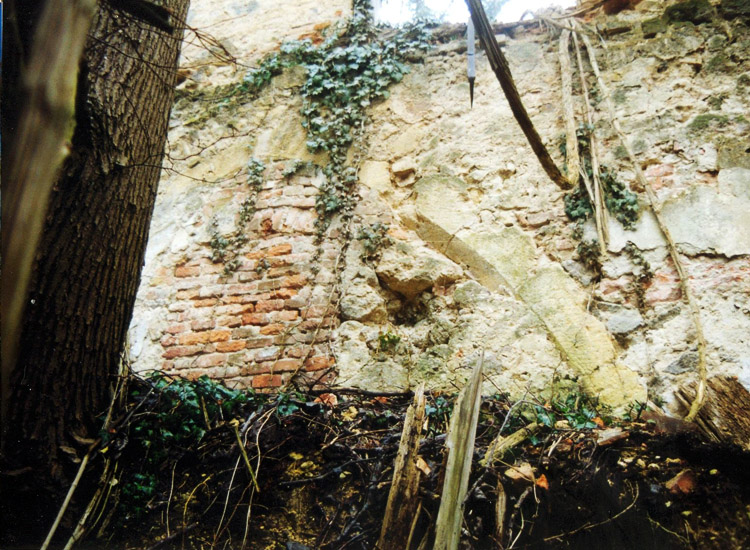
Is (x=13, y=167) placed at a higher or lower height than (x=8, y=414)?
higher

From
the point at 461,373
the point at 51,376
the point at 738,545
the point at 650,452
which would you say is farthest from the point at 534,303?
the point at 51,376

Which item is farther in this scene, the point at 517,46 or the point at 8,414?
the point at 517,46

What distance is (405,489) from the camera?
1628mm

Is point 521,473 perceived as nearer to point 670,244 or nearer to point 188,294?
point 670,244

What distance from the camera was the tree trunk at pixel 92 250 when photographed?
5.01 ft

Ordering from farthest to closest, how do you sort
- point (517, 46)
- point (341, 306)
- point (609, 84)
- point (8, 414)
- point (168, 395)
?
point (517, 46), point (609, 84), point (341, 306), point (168, 395), point (8, 414)

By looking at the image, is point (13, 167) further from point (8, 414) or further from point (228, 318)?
point (228, 318)

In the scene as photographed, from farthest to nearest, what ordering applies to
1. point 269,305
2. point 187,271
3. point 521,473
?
1. point 187,271
2. point 269,305
3. point 521,473

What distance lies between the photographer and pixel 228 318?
300 cm

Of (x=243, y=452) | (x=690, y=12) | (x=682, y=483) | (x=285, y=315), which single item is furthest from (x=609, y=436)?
(x=690, y=12)

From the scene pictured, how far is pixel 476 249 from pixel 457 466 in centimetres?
157

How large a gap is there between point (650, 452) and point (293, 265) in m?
2.18

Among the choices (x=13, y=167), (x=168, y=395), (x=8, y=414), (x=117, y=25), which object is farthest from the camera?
(x=168, y=395)

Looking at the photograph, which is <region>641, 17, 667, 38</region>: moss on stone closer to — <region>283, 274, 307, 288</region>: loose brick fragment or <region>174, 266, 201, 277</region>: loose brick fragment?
→ <region>283, 274, 307, 288</region>: loose brick fragment
